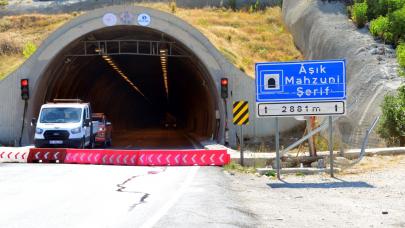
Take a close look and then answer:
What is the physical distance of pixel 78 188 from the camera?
16.3m

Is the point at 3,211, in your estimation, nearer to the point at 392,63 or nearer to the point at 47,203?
the point at 47,203

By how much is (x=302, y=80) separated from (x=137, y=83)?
161 ft

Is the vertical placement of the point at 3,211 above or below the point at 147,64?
below

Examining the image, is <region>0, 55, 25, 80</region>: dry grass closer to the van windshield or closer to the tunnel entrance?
the tunnel entrance

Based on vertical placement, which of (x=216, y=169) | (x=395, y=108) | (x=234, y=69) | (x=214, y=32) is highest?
(x=214, y=32)

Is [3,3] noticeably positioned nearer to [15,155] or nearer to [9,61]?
[9,61]

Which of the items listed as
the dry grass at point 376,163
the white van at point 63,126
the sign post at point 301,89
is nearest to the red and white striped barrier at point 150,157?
the white van at point 63,126

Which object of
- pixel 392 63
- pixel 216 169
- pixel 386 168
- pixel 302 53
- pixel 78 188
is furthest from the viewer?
pixel 302 53

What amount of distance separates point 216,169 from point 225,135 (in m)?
13.2

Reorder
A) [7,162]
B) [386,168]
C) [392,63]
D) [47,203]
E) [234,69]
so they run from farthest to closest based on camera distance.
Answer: [234,69] < [392,63] < [7,162] < [386,168] < [47,203]

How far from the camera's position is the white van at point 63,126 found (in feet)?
99.8

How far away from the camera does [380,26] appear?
129 ft

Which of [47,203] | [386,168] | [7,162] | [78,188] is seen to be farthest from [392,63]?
[47,203]

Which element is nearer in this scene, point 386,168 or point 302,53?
point 386,168
